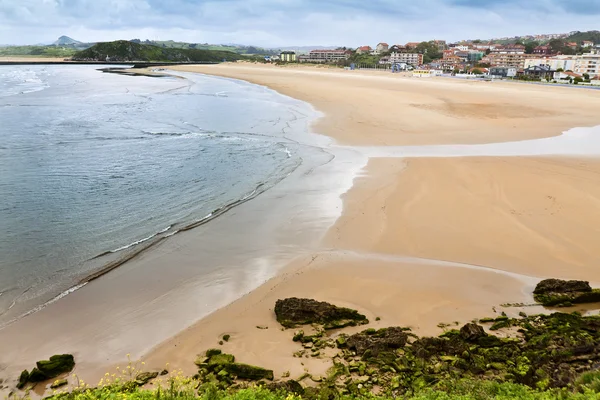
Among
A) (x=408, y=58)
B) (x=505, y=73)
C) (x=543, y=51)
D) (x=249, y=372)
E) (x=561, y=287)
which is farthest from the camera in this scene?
(x=408, y=58)


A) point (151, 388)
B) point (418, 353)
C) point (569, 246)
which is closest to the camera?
point (151, 388)

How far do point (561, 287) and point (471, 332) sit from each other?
313 cm

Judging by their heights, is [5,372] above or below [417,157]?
below

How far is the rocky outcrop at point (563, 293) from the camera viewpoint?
8930 mm

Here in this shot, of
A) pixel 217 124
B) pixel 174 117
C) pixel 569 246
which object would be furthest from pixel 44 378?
pixel 174 117

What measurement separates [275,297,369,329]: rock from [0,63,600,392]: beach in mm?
279

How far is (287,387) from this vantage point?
20.4 ft

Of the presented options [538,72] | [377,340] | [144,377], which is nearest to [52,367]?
[144,377]

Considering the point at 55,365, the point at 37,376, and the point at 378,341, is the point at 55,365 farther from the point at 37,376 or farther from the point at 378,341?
the point at 378,341

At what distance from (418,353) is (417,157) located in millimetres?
15793

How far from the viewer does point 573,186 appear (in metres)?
16.8

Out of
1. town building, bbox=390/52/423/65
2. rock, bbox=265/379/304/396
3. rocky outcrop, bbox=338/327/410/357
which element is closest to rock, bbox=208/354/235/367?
rock, bbox=265/379/304/396

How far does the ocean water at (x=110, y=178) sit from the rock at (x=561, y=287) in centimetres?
1001

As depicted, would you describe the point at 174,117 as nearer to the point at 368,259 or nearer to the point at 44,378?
the point at 368,259
